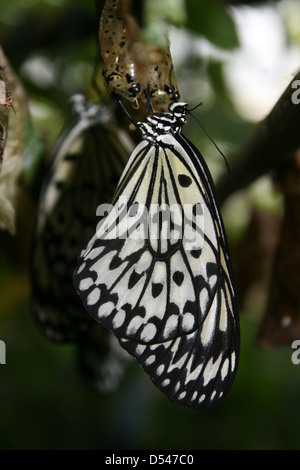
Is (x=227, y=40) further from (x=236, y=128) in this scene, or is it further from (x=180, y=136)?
(x=180, y=136)

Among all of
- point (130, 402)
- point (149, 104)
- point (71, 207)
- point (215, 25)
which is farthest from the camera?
point (130, 402)

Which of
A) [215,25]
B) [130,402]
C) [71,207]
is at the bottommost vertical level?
[130,402]

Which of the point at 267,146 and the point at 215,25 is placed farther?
the point at 215,25

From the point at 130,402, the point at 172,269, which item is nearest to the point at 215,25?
the point at 172,269

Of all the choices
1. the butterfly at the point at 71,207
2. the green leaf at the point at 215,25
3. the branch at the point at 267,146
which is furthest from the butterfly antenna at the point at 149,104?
the green leaf at the point at 215,25

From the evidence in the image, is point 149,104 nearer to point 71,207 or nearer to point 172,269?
point 172,269

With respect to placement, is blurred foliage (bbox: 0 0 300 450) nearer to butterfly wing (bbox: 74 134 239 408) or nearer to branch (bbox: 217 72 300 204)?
branch (bbox: 217 72 300 204)
